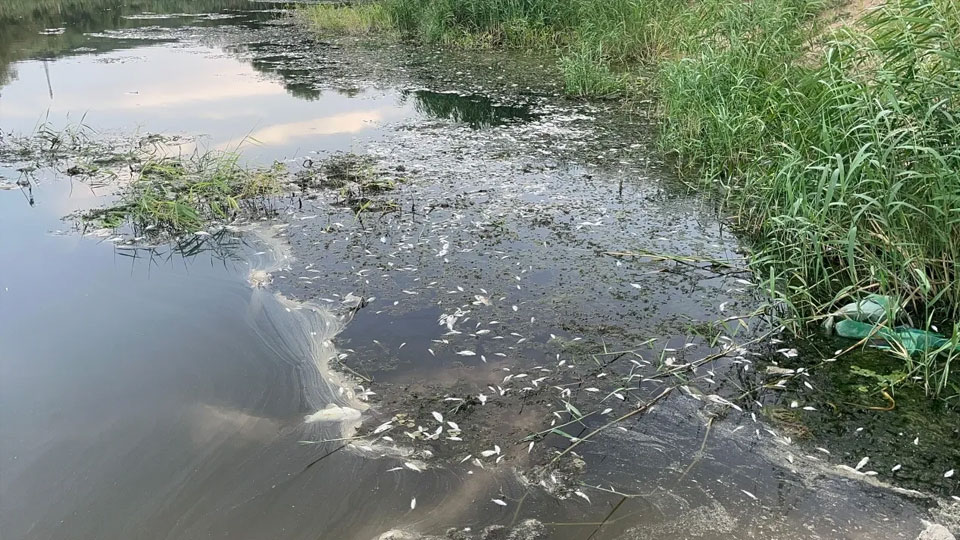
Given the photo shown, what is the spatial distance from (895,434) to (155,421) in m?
2.92

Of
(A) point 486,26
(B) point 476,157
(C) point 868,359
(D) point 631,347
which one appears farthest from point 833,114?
(A) point 486,26

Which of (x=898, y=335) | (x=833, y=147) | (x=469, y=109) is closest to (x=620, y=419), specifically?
(x=898, y=335)

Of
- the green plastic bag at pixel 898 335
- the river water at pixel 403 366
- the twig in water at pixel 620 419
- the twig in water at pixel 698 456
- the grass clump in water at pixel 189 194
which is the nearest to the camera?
the river water at pixel 403 366

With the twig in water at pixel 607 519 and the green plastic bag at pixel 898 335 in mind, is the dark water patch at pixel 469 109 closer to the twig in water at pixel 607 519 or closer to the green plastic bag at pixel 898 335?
the green plastic bag at pixel 898 335

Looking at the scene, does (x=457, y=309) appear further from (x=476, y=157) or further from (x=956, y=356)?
(x=476, y=157)

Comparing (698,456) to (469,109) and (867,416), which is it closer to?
(867,416)

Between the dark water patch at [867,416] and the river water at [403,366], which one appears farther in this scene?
the dark water patch at [867,416]

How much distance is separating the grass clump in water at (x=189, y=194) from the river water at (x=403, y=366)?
0.64 ft

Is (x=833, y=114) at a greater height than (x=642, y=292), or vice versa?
(x=833, y=114)

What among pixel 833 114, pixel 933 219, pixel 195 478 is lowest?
pixel 195 478

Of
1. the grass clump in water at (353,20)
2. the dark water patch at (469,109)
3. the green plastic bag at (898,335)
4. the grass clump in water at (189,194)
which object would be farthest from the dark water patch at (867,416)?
the grass clump in water at (353,20)

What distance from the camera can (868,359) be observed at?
287cm

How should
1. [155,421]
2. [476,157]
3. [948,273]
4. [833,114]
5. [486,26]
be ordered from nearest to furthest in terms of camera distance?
[155,421], [948,273], [833,114], [476,157], [486,26]

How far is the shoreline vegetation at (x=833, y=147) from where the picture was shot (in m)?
2.90
